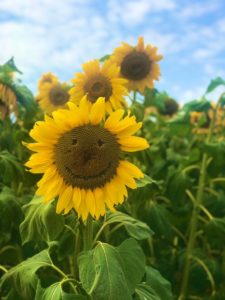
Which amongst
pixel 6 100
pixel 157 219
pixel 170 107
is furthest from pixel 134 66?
pixel 170 107

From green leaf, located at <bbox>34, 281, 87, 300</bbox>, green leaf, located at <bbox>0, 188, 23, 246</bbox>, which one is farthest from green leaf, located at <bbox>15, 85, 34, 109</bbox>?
green leaf, located at <bbox>34, 281, 87, 300</bbox>

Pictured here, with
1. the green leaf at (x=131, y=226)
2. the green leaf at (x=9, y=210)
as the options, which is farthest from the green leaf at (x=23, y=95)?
the green leaf at (x=131, y=226)

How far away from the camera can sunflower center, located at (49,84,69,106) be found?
4.39 meters

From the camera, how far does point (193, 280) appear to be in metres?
3.50

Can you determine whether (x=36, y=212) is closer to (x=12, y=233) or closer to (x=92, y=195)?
(x=92, y=195)

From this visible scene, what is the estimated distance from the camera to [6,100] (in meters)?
3.28

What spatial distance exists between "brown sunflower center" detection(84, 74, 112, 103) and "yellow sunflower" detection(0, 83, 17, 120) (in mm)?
580

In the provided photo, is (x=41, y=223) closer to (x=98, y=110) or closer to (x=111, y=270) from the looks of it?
(x=111, y=270)

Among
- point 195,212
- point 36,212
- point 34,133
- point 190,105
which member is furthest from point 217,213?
point 34,133

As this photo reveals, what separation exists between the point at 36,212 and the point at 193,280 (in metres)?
1.66

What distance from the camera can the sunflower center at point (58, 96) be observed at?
4.39 metres

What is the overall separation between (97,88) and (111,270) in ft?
4.03

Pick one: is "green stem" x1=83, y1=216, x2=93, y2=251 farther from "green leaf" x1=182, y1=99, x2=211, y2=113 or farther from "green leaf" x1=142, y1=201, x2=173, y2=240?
"green leaf" x1=182, y1=99, x2=211, y2=113

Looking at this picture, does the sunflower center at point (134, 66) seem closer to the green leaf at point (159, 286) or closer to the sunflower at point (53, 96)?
the sunflower at point (53, 96)
